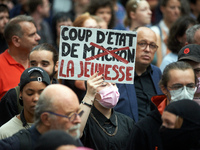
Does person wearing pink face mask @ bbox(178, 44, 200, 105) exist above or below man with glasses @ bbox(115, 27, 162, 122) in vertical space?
above

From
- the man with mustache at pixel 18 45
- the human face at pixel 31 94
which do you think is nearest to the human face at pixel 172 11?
the man with mustache at pixel 18 45

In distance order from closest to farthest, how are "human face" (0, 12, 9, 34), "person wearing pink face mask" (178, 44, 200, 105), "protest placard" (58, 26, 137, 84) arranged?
"protest placard" (58, 26, 137, 84) → "person wearing pink face mask" (178, 44, 200, 105) → "human face" (0, 12, 9, 34)

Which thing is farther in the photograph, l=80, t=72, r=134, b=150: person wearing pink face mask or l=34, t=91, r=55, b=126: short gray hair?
l=80, t=72, r=134, b=150: person wearing pink face mask

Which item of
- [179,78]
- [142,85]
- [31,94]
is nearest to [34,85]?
[31,94]

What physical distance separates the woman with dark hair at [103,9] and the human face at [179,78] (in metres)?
4.29

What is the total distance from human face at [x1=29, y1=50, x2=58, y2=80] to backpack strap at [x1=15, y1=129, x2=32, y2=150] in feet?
6.08

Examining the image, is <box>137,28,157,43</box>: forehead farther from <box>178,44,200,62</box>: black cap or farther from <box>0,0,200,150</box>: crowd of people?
<box>178,44,200,62</box>: black cap

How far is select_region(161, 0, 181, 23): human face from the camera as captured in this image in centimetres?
909

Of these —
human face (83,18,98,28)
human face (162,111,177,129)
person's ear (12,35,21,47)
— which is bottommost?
human face (162,111,177,129)

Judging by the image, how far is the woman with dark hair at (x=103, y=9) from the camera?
8.75 m

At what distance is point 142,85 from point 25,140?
8.54 feet

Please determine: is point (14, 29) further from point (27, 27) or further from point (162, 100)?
point (162, 100)

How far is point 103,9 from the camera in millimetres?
8789

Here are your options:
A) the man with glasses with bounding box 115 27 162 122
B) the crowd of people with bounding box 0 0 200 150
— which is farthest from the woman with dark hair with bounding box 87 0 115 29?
the man with glasses with bounding box 115 27 162 122
